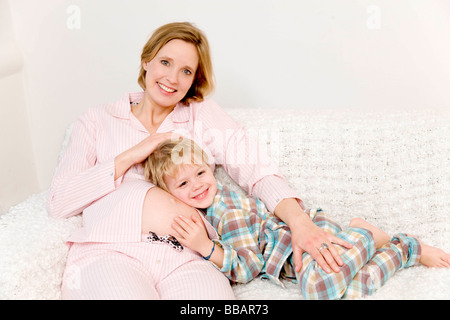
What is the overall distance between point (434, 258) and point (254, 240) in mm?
489

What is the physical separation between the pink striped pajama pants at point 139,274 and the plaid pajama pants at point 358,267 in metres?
0.21

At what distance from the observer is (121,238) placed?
137 centimetres

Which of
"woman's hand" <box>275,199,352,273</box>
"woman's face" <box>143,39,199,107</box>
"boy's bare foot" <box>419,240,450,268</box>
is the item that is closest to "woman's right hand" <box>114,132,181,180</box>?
"woman's face" <box>143,39,199,107</box>

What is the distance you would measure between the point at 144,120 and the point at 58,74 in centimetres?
102

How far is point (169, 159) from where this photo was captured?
57.6 inches

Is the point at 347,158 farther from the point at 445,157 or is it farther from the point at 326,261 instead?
the point at 326,261

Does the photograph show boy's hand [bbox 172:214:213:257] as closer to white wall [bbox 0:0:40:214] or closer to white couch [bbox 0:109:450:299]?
white couch [bbox 0:109:450:299]

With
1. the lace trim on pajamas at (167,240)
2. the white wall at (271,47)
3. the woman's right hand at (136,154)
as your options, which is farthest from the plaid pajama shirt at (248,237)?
the white wall at (271,47)

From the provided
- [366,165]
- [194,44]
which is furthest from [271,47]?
[366,165]

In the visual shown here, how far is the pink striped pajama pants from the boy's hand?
0.09 ft

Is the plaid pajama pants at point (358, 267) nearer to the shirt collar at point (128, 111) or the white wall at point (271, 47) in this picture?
the shirt collar at point (128, 111)

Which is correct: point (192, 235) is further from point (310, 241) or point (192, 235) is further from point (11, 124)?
point (11, 124)

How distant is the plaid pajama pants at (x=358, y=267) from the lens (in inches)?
49.8
